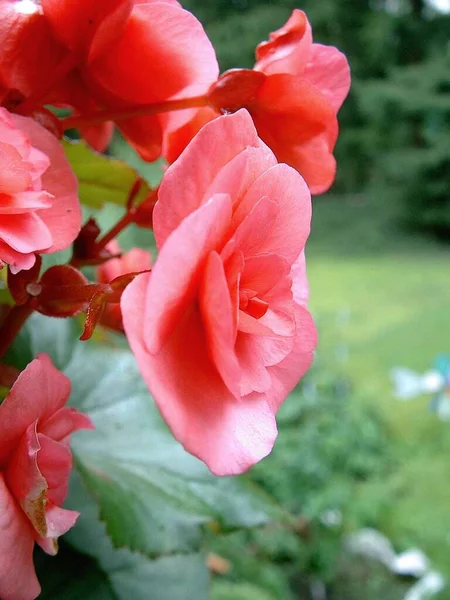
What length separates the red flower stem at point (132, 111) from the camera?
0.26 meters

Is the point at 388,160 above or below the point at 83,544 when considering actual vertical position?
below

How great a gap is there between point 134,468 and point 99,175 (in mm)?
156

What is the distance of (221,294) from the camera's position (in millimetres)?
176

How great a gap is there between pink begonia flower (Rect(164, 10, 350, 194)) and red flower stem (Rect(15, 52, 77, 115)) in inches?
1.8

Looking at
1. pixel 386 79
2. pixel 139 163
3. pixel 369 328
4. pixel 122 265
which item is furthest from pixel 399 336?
pixel 386 79

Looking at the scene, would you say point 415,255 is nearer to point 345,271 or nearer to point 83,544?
point 345,271

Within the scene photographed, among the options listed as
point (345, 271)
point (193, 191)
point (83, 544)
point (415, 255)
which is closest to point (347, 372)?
point (345, 271)

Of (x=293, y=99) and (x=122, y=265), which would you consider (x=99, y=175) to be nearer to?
(x=122, y=265)

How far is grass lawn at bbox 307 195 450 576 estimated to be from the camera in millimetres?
1675

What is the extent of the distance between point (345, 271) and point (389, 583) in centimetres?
317

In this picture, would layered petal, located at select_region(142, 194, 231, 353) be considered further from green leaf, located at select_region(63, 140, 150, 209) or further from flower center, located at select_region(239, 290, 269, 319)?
green leaf, located at select_region(63, 140, 150, 209)

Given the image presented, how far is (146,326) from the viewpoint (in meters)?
0.17

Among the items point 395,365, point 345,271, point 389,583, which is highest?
point 389,583

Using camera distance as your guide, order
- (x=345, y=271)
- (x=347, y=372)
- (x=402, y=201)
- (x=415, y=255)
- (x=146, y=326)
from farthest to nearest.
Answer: (x=402, y=201) → (x=415, y=255) → (x=345, y=271) → (x=347, y=372) → (x=146, y=326)
